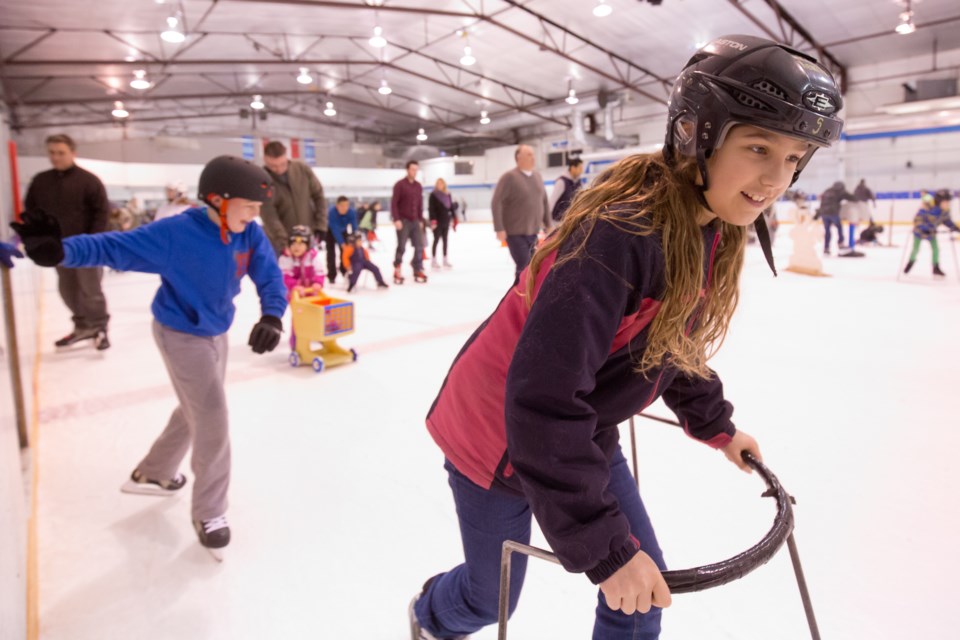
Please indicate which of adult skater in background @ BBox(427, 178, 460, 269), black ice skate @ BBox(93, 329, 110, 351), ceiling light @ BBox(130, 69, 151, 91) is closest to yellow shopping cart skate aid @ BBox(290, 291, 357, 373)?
black ice skate @ BBox(93, 329, 110, 351)

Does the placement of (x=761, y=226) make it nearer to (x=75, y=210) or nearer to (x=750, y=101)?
(x=750, y=101)

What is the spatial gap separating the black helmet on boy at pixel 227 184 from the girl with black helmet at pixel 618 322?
42.5 inches

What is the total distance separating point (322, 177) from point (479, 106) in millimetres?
6501

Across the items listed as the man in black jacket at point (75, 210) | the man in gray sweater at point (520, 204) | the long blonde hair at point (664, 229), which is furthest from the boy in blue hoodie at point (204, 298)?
the man in gray sweater at point (520, 204)

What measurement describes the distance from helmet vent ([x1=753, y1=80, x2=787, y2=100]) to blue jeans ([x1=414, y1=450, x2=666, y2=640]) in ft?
2.12

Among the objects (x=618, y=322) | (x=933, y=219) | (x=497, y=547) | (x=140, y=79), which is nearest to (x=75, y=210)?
(x=497, y=547)

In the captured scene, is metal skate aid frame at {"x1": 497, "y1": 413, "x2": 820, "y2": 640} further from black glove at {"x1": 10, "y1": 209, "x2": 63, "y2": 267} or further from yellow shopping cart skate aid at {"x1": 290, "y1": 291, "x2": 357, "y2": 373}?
yellow shopping cart skate aid at {"x1": 290, "y1": 291, "x2": 357, "y2": 373}

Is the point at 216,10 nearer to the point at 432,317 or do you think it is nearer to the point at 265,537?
the point at 432,317

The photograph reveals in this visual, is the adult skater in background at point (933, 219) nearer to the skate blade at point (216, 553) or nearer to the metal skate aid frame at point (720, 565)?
the metal skate aid frame at point (720, 565)

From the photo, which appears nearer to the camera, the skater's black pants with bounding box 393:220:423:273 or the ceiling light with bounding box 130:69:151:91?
the skater's black pants with bounding box 393:220:423:273

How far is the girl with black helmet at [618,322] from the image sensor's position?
69 cm

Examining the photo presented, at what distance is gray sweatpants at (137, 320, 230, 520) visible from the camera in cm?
176

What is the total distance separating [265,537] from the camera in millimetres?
1827

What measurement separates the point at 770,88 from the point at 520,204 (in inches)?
178
